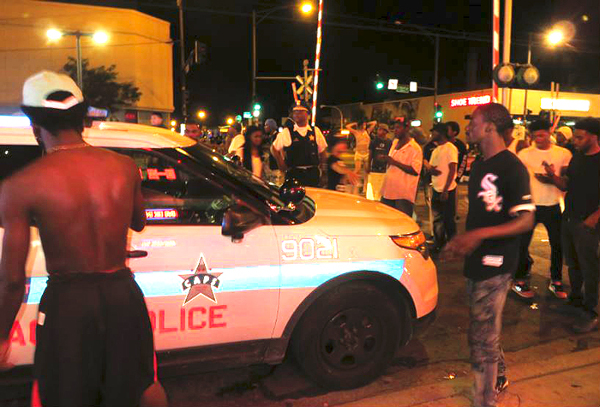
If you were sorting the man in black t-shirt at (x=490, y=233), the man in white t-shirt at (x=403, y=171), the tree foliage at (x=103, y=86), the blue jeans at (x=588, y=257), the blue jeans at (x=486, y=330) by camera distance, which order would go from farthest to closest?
the tree foliage at (x=103, y=86) → the man in white t-shirt at (x=403, y=171) → the blue jeans at (x=588, y=257) → the blue jeans at (x=486, y=330) → the man in black t-shirt at (x=490, y=233)

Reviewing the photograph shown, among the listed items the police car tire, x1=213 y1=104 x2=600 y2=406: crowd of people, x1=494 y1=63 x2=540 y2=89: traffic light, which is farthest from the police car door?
x1=494 y1=63 x2=540 y2=89: traffic light

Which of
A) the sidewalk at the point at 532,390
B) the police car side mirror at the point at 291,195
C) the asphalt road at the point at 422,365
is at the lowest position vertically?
the asphalt road at the point at 422,365

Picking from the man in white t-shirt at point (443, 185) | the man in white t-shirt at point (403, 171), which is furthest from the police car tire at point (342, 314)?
the man in white t-shirt at point (443, 185)

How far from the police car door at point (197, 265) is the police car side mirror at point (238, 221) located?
0.06 metres

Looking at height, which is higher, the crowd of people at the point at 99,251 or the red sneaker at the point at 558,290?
the crowd of people at the point at 99,251

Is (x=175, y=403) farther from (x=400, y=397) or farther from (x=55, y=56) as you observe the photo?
(x=55, y=56)

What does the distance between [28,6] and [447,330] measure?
39215 mm

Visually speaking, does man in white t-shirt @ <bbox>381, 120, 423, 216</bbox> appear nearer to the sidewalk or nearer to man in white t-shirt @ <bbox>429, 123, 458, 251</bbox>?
man in white t-shirt @ <bbox>429, 123, 458, 251</bbox>

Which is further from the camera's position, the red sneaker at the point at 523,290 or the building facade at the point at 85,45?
the building facade at the point at 85,45

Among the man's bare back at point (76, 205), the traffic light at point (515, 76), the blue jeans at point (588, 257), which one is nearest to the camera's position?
the man's bare back at point (76, 205)

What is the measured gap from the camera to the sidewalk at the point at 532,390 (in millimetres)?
3443

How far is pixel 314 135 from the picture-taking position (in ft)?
22.5

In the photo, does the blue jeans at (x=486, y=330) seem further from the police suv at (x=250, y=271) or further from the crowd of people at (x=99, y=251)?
the police suv at (x=250, y=271)

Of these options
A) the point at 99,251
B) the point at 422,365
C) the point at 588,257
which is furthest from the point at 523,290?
the point at 99,251
